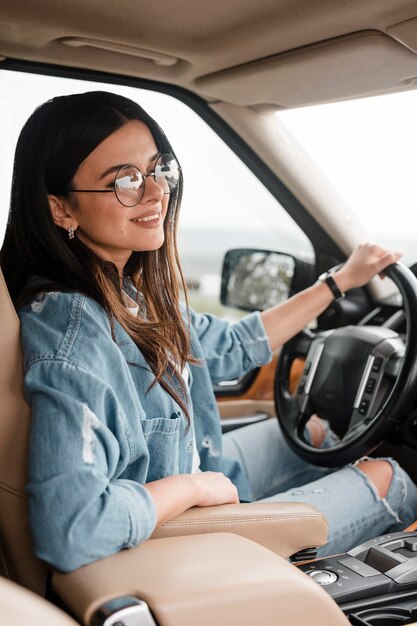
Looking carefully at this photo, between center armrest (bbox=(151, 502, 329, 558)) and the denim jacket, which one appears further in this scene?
center armrest (bbox=(151, 502, 329, 558))

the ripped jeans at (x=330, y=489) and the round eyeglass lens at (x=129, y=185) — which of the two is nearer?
the round eyeglass lens at (x=129, y=185)

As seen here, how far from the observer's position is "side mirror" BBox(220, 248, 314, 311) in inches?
108

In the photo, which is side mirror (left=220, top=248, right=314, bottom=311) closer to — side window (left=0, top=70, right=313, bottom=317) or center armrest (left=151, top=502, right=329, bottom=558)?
side window (left=0, top=70, right=313, bottom=317)

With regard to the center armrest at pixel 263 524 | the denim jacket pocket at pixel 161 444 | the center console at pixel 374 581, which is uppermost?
the denim jacket pocket at pixel 161 444

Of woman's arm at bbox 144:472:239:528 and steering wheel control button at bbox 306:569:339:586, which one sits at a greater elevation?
woman's arm at bbox 144:472:239:528

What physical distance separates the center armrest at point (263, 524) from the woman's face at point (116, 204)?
60cm

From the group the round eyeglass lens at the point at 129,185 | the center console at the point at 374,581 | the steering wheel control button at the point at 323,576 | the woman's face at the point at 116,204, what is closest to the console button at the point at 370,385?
the center console at the point at 374,581

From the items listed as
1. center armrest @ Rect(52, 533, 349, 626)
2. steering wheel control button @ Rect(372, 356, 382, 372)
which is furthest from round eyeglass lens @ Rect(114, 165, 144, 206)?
steering wheel control button @ Rect(372, 356, 382, 372)

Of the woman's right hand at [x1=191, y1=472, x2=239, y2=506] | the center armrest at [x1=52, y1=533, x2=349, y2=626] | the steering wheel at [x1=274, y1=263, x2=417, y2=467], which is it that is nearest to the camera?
the center armrest at [x1=52, y1=533, x2=349, y2=626]

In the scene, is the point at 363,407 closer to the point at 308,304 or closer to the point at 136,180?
the point at 308,304

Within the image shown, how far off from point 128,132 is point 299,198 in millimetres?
1006

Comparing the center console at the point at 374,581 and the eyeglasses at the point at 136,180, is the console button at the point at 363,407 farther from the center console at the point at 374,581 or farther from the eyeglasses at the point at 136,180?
the eyeglasses at the point at 136,180

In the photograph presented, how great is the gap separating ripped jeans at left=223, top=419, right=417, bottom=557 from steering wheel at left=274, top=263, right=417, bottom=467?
0.08 meters

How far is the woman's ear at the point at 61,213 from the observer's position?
158 centimetres
